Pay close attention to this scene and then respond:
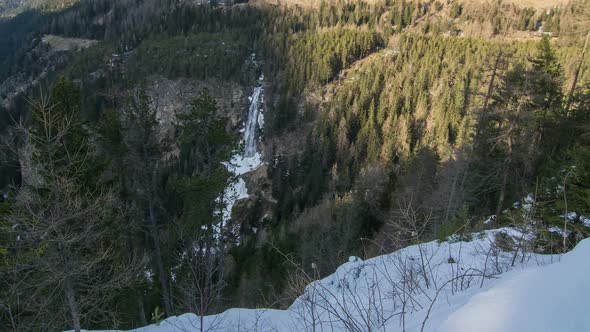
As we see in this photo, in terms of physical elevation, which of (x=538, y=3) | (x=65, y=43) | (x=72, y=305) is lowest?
(x=65, y=43)

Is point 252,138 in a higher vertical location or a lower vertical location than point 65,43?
lower

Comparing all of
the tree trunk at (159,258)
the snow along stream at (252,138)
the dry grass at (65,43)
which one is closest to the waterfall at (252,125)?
the snow along stream at (252,138)

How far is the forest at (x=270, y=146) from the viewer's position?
7.67 meters

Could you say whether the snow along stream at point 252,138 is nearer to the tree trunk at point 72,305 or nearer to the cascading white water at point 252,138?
the cascading white water at point 252,138

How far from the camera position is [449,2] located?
285 feet

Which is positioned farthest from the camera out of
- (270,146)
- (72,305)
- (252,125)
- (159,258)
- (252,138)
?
(252,125)

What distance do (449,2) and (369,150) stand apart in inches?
2507

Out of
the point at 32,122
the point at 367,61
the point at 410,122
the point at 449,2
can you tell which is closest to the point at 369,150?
the point at 410,122

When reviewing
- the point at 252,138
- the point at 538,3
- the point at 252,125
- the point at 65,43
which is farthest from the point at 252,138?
the point at 65,43

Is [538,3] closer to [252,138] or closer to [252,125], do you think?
[252,125]

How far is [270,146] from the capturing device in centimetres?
5675

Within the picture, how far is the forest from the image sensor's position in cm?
767

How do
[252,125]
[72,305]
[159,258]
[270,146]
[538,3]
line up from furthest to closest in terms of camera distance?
[538,3], [252,125], [270,146], [159,258], [72,305]

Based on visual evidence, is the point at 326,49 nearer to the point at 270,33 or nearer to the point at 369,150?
the point at 270,33
